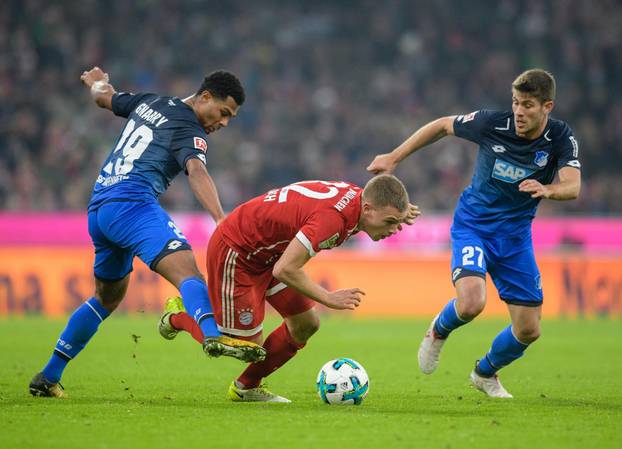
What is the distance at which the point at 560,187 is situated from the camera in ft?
22.8

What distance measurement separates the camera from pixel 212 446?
5.15 m

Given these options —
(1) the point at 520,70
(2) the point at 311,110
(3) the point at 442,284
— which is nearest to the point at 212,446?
(3) the point at 442,284

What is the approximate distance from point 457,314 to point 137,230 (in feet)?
8.33

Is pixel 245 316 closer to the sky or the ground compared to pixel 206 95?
closer to the ground

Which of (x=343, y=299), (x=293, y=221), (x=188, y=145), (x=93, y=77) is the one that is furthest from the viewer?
(x=93, y=77)

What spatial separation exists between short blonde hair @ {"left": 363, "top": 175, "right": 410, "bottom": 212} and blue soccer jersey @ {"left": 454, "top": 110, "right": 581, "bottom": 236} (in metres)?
1.56

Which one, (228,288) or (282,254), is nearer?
(282,254)

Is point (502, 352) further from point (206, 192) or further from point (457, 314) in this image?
point (206, 192)

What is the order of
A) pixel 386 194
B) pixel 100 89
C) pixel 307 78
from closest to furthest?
1. pixel 386 194
2. pixel 100 89
3. pixel 307 78

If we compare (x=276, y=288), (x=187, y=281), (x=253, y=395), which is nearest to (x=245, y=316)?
(x=276, y=288)

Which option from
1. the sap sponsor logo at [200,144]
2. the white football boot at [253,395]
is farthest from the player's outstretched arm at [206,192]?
the white football boot at [253,395]

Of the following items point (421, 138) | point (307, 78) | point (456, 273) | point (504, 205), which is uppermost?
point (307, 78)

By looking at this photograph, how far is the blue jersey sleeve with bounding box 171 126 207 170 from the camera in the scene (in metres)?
7.04

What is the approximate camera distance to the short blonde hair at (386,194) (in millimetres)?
6344
